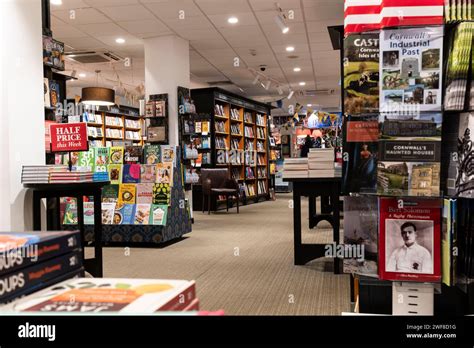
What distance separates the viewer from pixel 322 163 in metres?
4.84

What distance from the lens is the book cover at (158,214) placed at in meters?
6.38

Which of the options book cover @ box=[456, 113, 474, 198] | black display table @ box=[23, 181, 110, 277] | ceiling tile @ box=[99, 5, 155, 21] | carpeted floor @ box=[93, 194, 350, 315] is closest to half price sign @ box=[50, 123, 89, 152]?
black display table @ box=[23, 181, 110, 277]

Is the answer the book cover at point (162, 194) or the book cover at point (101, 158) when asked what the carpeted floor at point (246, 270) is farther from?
the book cover at point (101, 158)

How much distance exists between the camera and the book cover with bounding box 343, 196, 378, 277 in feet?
7.52

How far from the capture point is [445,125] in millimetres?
2213

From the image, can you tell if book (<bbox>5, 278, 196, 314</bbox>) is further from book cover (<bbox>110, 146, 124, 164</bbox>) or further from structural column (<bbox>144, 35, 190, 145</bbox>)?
structural column (<bbox>144, 35, 190, 145</bbox>)

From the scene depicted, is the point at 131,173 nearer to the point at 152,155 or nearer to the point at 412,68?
the point at 152,155

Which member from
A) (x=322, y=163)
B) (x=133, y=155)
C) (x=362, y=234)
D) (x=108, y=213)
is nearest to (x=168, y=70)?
(x=133, y=155)

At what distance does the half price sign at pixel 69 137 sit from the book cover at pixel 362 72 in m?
2.60

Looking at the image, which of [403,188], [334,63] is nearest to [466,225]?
[403,188]

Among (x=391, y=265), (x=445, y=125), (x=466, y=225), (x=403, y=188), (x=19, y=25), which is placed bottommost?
(x=391, y=265)
